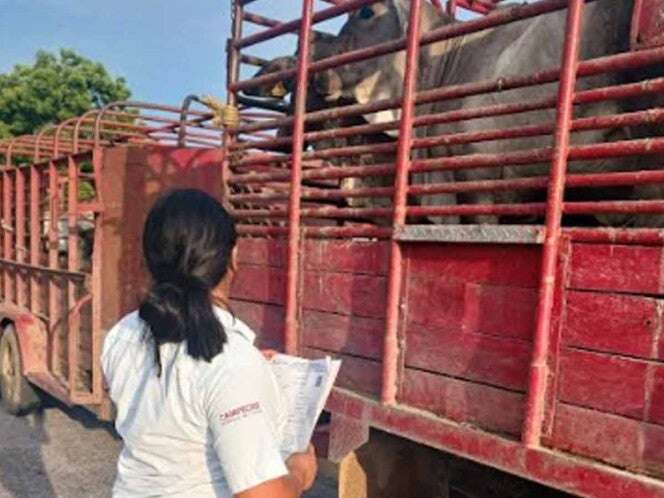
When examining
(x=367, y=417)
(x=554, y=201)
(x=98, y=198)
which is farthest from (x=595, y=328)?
(x=98, y=198)

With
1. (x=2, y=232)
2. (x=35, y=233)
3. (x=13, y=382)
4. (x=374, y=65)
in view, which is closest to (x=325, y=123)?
(x=374, y=65)

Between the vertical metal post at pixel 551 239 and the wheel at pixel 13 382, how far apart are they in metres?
4.99

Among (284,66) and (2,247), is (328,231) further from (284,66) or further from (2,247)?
(2,247)

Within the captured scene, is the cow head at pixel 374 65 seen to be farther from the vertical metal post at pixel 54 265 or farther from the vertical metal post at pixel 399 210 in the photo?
the vertical metal post at pixel 54 265

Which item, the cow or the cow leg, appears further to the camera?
the cow

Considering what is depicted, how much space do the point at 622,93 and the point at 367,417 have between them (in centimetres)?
134

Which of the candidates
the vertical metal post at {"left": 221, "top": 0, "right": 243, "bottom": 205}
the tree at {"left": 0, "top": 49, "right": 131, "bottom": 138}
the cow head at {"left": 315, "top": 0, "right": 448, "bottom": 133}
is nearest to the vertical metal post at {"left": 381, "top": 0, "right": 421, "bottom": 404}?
the cow head at {"left": 315, "top": 0, "right": 448, "bottom": 133}

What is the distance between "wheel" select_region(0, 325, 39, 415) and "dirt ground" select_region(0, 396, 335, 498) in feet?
0.39

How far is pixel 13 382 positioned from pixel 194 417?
5.21m

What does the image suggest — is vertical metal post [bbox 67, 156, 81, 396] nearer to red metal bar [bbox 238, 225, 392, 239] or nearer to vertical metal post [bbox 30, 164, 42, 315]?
vertical metal post [bbox 30, 164, 42, 315]

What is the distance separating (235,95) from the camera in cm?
345

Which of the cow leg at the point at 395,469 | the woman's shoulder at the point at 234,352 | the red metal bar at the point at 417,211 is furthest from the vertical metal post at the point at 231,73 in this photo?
the woman's shoulder at the point at 234,352

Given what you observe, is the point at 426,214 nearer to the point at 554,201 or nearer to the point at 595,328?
the point at 554,201

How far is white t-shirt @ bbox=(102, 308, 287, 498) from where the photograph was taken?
1411 mm
